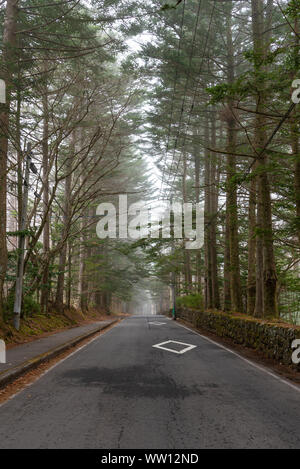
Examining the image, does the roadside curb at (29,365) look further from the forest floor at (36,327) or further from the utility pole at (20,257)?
the utility pole at (20,257)

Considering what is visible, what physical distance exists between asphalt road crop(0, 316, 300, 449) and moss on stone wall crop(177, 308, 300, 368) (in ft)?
3.95

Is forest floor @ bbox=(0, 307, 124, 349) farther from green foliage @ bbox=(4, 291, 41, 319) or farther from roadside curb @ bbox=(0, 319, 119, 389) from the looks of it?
roadside curb @ bbox=(0, 319, 119, 389)

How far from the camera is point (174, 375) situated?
7.13 m

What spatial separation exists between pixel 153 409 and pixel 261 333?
6.55 m

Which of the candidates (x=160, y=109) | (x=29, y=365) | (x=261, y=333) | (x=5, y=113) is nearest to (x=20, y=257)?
(x=5, y=113)

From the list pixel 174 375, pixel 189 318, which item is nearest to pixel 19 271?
pixel 174 375

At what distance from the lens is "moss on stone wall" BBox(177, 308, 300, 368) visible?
28.0 ft

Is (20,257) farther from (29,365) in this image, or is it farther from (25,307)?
(29,365)

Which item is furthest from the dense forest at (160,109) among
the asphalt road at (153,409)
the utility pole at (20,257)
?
the asphalt road at (153,409)

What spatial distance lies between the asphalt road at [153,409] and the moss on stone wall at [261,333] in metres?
1.20

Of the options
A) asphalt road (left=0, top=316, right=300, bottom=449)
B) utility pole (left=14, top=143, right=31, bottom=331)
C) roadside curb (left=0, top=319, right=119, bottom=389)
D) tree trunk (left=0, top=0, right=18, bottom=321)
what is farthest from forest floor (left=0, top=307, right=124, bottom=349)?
asphalt road (left=0, top=316, right=300, bottom=449)

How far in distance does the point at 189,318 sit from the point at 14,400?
22.1m

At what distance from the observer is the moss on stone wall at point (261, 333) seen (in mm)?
8538
